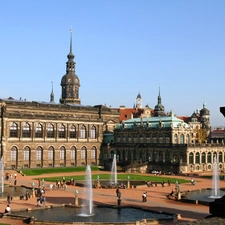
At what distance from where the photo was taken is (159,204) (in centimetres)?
4838

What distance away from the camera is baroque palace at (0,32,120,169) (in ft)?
317

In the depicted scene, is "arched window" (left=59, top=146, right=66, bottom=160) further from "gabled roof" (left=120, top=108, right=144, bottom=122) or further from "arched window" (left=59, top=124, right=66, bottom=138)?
"gabled roof" (left=120, top=108, right=144, bottom=122)

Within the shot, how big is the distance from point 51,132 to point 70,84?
113 ft

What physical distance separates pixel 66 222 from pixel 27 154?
66473 millimetres

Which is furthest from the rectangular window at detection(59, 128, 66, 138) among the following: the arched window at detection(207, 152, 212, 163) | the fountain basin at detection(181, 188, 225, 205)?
the fountain basin at detection(181, 188, 225, 205)

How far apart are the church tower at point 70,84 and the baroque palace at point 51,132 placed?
17.9m

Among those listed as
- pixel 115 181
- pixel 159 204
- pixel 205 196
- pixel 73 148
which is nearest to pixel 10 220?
pixel 159 204

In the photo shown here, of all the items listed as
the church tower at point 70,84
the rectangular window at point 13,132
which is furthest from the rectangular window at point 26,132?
the church tower at point 70,84

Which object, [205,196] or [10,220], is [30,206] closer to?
[10,220]

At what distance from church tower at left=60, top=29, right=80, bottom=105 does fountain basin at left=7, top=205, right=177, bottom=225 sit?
91316 millimetres

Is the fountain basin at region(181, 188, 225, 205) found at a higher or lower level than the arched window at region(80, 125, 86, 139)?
lower

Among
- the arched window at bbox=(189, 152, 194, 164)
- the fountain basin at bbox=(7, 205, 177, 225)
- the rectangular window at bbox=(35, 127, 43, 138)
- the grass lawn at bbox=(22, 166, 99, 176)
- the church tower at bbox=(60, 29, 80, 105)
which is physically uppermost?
the church tower at bbox=(60, 29, 80, 105)

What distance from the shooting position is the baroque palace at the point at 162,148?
9500 centimetres

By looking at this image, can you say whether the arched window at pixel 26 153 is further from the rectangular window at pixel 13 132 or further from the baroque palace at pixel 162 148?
the baroque palace at pixel 162 148
